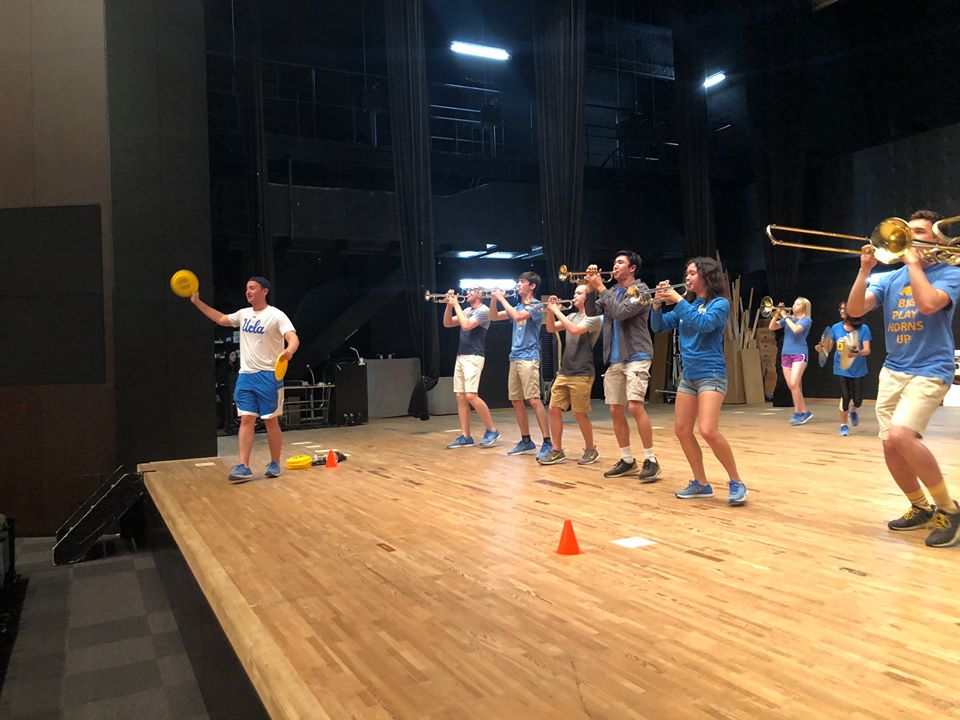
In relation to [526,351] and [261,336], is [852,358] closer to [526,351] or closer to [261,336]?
[526,351]

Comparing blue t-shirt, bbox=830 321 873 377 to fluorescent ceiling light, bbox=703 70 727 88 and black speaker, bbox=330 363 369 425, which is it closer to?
black speaker, bbox=330 363 369 425

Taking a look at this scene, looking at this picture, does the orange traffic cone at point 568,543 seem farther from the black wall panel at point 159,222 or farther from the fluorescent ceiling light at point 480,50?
the fluorescent ceiling light at point 480,50

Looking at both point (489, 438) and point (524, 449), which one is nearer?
point (524, 449)

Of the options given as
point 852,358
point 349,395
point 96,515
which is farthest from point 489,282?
point 96,515

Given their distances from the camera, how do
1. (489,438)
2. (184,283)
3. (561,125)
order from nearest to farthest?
(184,283) → (489,438) → (561,125)

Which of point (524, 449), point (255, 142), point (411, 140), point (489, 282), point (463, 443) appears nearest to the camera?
point (524, 449)

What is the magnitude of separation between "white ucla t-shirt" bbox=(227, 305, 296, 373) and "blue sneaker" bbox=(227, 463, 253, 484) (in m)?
0.73

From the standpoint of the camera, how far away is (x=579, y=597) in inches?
101

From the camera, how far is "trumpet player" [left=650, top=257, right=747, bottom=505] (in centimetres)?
394

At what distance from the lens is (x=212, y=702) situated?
8.86 ft

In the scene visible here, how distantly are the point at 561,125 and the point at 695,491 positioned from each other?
7.57m

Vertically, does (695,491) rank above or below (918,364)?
below

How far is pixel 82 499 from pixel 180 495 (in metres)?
1.53

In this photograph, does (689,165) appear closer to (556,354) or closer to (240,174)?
(556,354)
